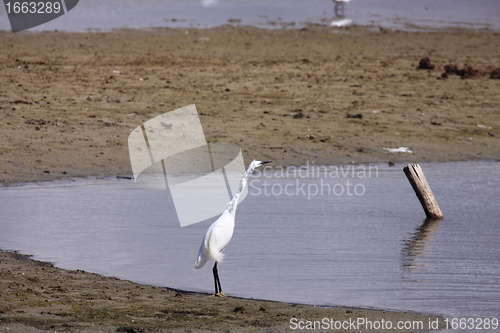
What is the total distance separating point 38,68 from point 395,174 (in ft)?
24.2

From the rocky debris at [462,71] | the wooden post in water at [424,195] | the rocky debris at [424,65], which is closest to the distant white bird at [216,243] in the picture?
the wooden post in water at [424,195]

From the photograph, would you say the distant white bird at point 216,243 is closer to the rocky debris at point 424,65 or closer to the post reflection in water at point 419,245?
the post reflection in water at point 419,245

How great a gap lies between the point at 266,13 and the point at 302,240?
20650 mm

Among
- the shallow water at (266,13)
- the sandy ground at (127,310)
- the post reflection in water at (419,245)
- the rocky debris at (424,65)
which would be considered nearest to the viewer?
the sandy ground at (127,310)

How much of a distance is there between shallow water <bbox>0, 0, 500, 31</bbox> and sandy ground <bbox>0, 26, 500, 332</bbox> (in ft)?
13.8

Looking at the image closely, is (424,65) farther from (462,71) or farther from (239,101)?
(239,101)

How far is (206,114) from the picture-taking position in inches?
452

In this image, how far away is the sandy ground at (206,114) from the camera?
4.76 m

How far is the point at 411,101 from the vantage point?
509 inches

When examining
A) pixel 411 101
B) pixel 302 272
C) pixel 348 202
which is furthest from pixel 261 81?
pixel 302 272

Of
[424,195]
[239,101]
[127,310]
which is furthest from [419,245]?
[239,101]

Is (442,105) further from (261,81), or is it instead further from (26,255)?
(26,255)

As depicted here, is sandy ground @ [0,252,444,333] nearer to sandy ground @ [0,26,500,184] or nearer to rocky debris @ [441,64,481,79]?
sandy ground @ [0,26,500,184]

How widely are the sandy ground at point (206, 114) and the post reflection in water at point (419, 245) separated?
4.25ft
